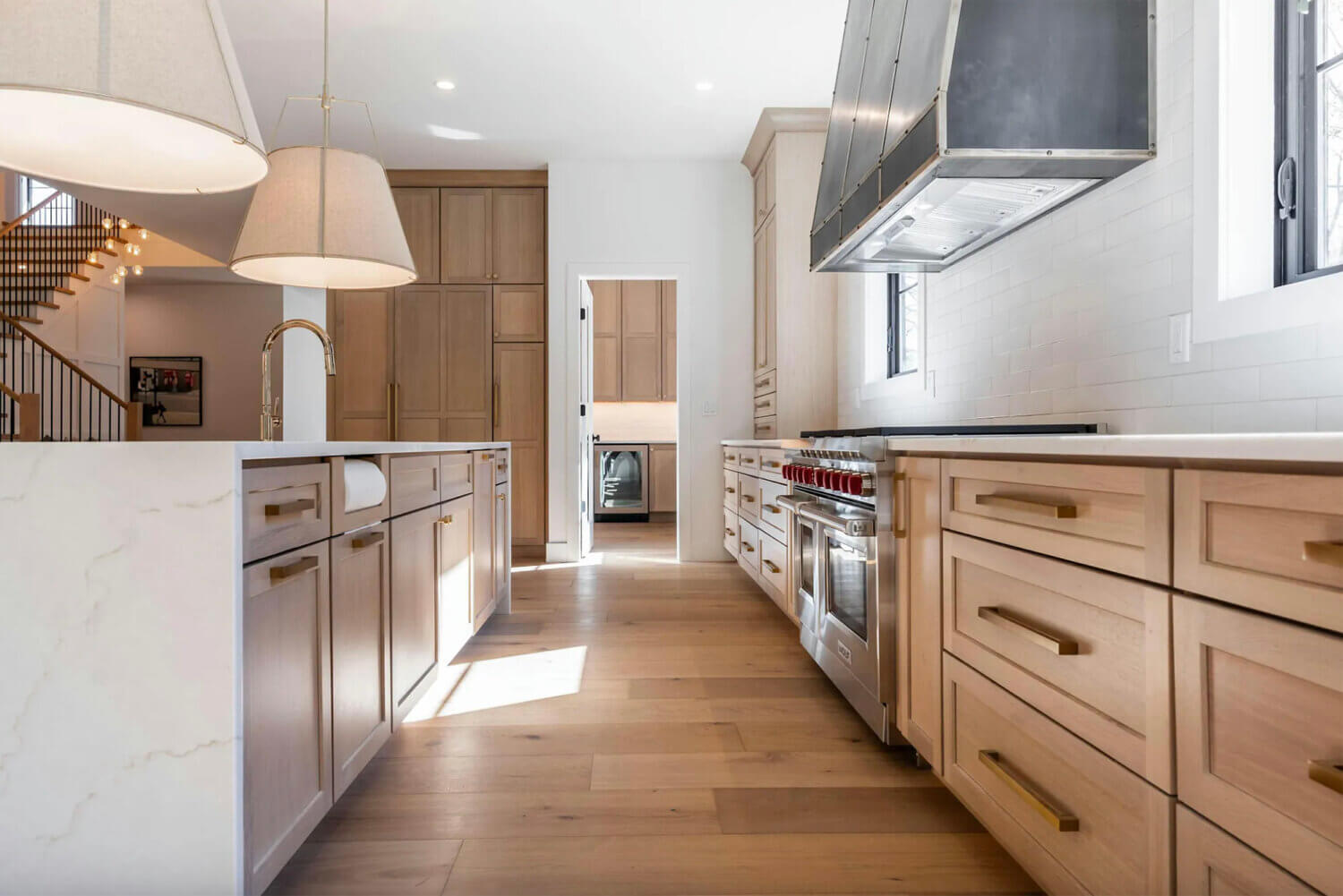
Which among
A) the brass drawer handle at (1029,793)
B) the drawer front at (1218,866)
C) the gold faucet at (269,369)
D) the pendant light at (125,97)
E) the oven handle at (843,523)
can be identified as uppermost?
the pendant light at (125,97)

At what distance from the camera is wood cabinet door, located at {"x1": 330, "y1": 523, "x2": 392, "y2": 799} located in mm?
1538

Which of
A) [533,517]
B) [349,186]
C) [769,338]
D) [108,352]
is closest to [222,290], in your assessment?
[108,352]

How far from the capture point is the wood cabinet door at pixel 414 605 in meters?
1.95

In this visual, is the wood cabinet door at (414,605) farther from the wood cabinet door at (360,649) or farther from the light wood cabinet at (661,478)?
the light wood cabinet at (661,478)

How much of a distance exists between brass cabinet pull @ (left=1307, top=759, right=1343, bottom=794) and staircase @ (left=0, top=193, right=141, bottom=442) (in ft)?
25.6

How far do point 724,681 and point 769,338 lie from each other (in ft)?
9.16

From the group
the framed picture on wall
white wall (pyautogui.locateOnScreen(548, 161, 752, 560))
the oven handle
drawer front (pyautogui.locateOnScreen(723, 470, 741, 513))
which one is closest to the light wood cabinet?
white wall (pyautogui.locateOnScreen(548, 161, 752, 560))

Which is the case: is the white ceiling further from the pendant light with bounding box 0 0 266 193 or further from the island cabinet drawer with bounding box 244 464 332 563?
the island cabinet drawer with bounding box 244 464 332 563

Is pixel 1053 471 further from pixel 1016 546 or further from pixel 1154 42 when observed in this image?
pixel 1154 42

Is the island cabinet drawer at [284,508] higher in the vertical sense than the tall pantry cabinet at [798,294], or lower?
lower

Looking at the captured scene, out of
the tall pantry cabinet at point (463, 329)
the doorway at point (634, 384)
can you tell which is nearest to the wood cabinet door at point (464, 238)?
the tall pantry cabinet at point (463, 329)

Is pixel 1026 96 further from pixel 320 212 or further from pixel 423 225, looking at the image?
pixel 423 225

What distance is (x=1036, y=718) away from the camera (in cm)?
126

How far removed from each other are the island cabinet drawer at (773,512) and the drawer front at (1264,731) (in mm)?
2028
